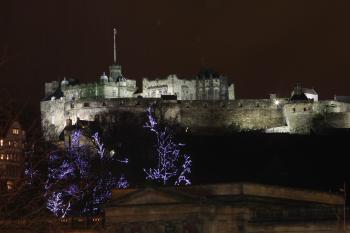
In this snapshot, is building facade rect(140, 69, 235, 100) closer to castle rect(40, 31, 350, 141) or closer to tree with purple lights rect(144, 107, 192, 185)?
castle rect(40, 31, 350, 141)

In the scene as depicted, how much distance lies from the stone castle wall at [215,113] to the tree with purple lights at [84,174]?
722 inches

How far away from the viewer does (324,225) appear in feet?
123

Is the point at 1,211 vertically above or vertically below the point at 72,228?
above

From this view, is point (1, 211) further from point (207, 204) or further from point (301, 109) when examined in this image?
point (301, 109)

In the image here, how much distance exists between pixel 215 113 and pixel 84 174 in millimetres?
45237

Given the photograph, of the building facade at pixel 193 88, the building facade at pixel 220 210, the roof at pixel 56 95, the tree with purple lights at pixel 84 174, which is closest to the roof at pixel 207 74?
the building facade at pixel 193 88

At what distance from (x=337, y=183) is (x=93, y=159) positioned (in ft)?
71.7

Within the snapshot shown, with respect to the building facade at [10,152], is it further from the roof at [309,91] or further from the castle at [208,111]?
the roof at [309,91]

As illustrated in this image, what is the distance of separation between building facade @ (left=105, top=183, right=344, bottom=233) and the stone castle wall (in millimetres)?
64660

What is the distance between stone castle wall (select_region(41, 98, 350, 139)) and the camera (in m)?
108

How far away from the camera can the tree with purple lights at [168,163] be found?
6700 centimetres

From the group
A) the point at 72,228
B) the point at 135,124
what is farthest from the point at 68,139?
the point at 72,228

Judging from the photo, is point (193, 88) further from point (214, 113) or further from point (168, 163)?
point (168, 163)

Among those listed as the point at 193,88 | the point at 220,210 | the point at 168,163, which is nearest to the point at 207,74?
the point at 193,88
